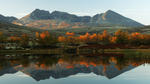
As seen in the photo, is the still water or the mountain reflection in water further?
the mountain reflection in water

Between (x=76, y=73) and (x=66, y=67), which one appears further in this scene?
(x=66, y=67)

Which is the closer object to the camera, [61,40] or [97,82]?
[97,82]

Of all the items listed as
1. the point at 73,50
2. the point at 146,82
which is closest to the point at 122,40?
the point at 73,50

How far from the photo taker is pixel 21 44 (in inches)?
5226

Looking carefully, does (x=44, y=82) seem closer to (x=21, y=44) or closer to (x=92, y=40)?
(x=21, y=44)

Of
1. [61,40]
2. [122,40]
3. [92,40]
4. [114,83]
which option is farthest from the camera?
[92,40]

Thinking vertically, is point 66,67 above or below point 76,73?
below

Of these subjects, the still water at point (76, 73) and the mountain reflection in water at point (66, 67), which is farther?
the mountain reflection in water at point (66, 67)

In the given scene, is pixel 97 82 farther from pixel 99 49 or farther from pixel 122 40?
pixel 122 40

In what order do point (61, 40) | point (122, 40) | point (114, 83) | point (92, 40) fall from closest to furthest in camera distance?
point (114, 83) < point (122, 40) < point (61, 40) < point (92, 40)

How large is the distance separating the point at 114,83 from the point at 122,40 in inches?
4203

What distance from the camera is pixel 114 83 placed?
28.1m

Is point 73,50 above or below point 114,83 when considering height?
below

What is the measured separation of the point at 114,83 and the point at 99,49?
86.3 m
